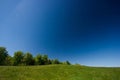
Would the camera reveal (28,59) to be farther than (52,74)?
Yes

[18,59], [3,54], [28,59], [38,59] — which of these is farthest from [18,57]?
[38,59]

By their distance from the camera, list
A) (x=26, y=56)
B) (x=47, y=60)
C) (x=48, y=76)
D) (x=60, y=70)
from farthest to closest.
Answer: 1. (x=47, y=60)
2. (x=26, y=56)
3. (x=60, y=70)
4. (x=48, y=76)

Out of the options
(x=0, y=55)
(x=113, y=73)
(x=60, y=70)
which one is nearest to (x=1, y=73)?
(x=60, y=70)

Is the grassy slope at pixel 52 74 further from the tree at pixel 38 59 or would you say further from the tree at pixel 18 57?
the tree at pixel 38 59

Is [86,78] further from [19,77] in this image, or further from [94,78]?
[19,77]

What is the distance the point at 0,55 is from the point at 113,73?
7870 cm

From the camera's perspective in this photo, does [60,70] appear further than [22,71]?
Yes

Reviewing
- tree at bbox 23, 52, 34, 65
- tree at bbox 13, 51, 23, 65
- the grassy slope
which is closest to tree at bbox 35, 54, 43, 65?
tree at bbox 23, 52, 34, 65

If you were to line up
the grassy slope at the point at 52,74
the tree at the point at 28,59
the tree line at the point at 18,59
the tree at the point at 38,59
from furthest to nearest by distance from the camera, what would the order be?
1. the tree at the point at 38,59
2. the tree at the point at 28,59
3. the tree line at the point at 18,59
4. the grassy slope at the point at 52,74

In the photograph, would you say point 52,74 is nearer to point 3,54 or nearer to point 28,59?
point 28,59

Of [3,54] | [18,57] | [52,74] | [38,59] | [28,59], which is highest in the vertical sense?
[3,54]

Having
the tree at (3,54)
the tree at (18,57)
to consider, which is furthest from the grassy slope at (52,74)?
the tree at (18,57)

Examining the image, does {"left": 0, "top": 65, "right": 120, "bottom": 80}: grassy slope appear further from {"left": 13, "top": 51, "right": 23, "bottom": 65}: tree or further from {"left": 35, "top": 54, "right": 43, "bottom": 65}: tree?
{"left": 35, "top": 54, "right": 43, "bottom": 65}: tree

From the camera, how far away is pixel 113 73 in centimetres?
4419
